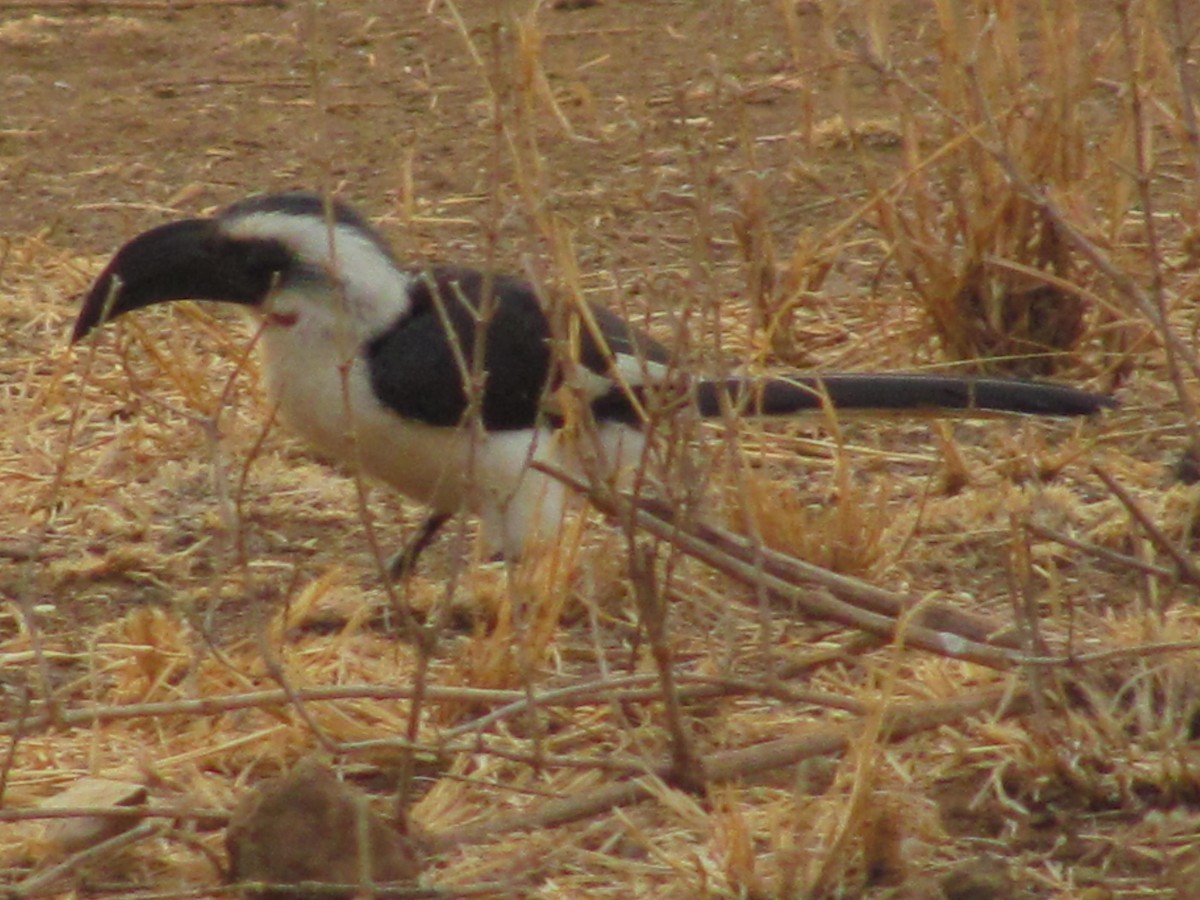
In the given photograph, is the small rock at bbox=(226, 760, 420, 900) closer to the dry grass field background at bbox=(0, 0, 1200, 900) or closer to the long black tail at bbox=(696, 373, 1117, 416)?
the dry grass field background at bbox=(0, 0, 1200, 900)

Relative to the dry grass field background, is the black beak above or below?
above

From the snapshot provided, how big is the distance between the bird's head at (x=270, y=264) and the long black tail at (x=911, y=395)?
0.58m

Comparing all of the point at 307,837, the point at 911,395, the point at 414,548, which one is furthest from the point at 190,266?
the point at 307,837

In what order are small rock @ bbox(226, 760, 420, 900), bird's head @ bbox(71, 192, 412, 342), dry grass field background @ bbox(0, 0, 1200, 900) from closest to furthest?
small rock @ bbox(226, 760, 420, 900)
dry grass field background @ bbox(0, 0, 1200, 900)
bird's head @ bbox(71, 192, 412, 342)

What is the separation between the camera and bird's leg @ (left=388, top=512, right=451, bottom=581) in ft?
12.5

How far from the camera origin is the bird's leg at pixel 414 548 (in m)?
3.82

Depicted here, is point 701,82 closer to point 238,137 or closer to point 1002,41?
point 238,137

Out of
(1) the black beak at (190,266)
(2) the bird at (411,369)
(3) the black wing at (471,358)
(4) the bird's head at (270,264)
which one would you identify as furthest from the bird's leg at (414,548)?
(1) the black beak at (190,266)

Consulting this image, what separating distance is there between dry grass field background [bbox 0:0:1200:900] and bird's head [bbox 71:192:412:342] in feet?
0.88

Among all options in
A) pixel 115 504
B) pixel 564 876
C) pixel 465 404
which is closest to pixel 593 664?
pixel 465 404

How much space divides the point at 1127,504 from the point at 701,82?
3769 mm

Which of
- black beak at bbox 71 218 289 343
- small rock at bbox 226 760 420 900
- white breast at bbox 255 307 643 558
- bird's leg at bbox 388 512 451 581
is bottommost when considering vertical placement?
bird's leg at bbox 388 512 451 581

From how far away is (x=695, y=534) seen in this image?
295 cm

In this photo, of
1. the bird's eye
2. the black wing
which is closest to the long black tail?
the black wing
